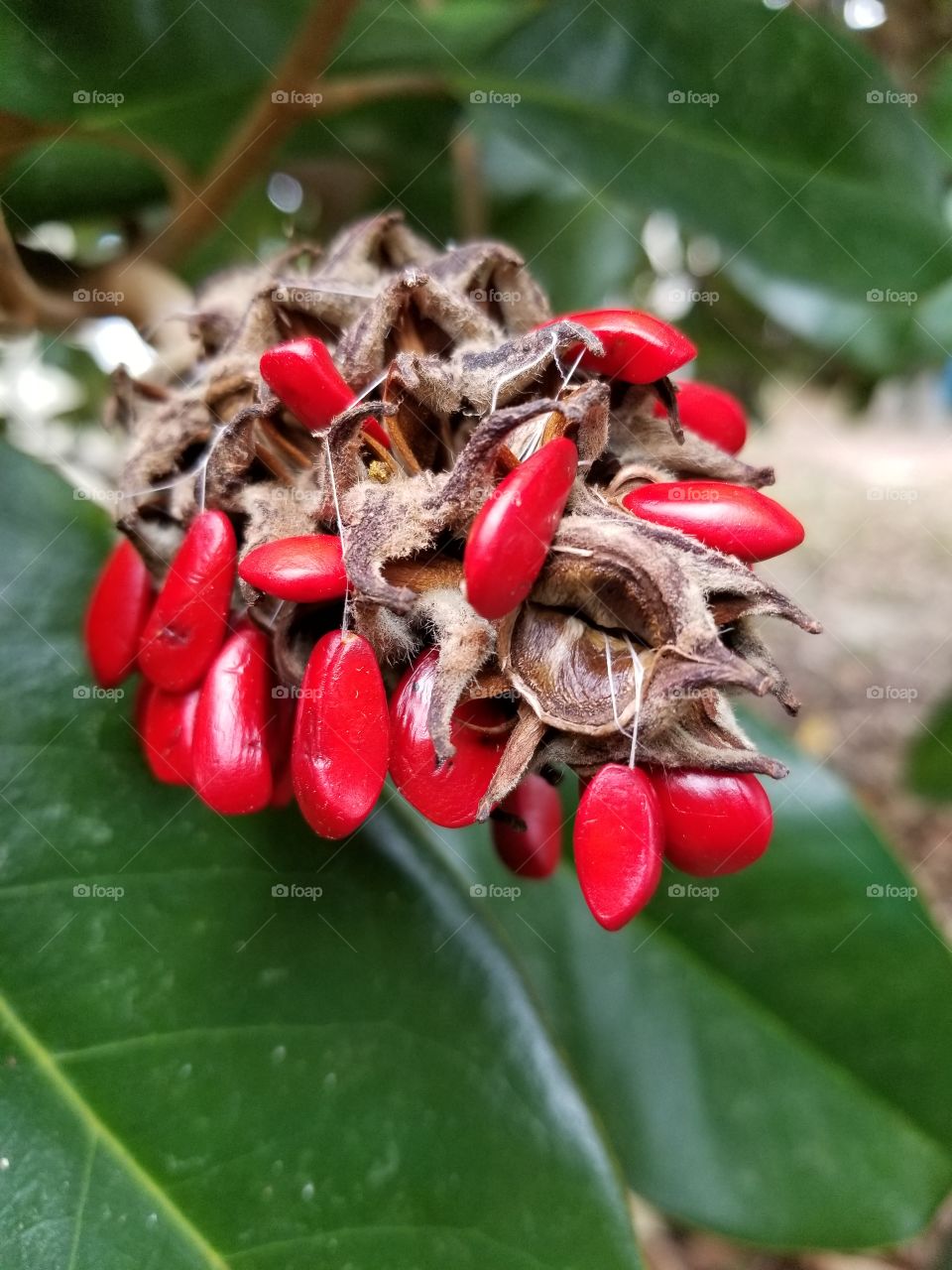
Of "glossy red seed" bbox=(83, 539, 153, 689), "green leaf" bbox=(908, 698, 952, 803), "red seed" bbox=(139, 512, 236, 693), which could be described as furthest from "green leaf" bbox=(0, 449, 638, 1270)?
"green leaf" bbox=(908, 698, 952, 803)

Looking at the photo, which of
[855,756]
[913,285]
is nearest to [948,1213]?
[855,756]

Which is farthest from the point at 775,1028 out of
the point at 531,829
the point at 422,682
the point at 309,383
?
the point at 309,383

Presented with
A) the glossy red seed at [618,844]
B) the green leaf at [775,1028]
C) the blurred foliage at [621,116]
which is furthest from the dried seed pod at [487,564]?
the green leaf at [775,1028]

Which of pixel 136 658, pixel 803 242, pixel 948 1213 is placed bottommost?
pixel 948 1213

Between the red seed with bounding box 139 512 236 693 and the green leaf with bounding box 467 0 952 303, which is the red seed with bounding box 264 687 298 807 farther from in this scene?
the green leaf with bounding box 467 0 952 303

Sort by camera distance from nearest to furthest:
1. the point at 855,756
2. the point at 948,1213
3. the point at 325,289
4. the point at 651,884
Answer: the point at 651,884, the point at 325,289, the point at 948,1213, the point at 855,756

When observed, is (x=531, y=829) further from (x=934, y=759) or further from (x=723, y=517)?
(x=934, y=759)

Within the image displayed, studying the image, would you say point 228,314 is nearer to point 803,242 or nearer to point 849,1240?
point 803,242
